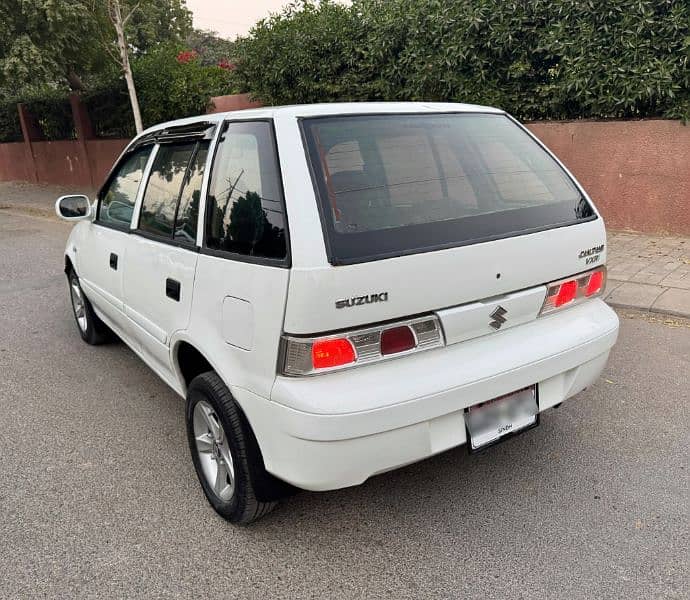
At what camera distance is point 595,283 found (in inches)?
110

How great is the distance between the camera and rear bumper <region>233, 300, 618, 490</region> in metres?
2.04

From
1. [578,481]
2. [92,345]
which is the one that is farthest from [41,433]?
[578,481]

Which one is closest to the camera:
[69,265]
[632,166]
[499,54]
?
[69,265]

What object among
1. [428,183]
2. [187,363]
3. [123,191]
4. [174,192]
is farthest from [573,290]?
[123,191]

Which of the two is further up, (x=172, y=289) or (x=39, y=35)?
(x=39, y=35)

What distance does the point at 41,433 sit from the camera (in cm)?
346

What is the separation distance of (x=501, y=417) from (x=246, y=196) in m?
1.39

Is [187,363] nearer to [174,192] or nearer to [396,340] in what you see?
[174,192]

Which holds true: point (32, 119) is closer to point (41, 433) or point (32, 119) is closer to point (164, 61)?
point (164, 61)

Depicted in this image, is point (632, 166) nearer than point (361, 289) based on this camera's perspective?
No

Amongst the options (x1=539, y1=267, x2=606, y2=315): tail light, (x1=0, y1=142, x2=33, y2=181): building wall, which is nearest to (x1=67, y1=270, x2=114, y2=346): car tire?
(x1=539, y1=267, x2=606, y2=315): tail light

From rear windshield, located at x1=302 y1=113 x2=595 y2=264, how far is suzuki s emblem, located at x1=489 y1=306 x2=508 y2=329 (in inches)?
12.0

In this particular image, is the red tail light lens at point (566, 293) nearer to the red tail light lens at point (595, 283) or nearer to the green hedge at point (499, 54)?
the red tail light lens at point (595, 283)

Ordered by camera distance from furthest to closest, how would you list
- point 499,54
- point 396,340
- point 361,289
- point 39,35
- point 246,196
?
point 39,35
point 499,54
point 246,196
point 396,340
point 361,289
